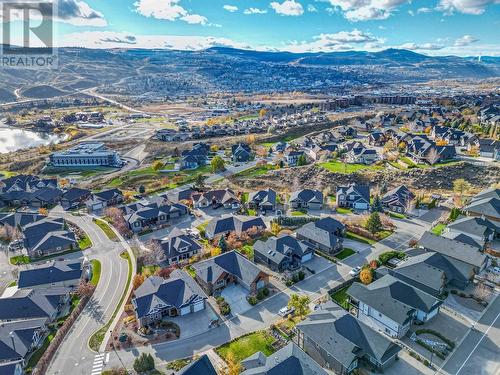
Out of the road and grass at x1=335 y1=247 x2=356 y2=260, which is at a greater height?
grass at x1=335 y1=247 x2=356 y2=260

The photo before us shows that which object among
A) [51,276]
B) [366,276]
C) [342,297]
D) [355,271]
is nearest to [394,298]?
[366,276]

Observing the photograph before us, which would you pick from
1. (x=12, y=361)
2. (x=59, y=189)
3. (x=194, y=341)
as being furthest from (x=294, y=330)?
(x=59, y=189)

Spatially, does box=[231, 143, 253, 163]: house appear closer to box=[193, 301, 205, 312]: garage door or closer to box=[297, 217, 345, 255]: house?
box=[297, 217, 345, 255]: house

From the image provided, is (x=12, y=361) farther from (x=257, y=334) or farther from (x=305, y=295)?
(x=305, y=295)

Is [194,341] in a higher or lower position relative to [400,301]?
lower

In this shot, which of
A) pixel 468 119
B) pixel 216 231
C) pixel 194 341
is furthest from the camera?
pixel 468 119

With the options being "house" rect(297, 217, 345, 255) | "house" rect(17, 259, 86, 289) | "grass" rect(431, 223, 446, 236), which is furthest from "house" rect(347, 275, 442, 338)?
"house" rect(17, 259, 86, 289)
